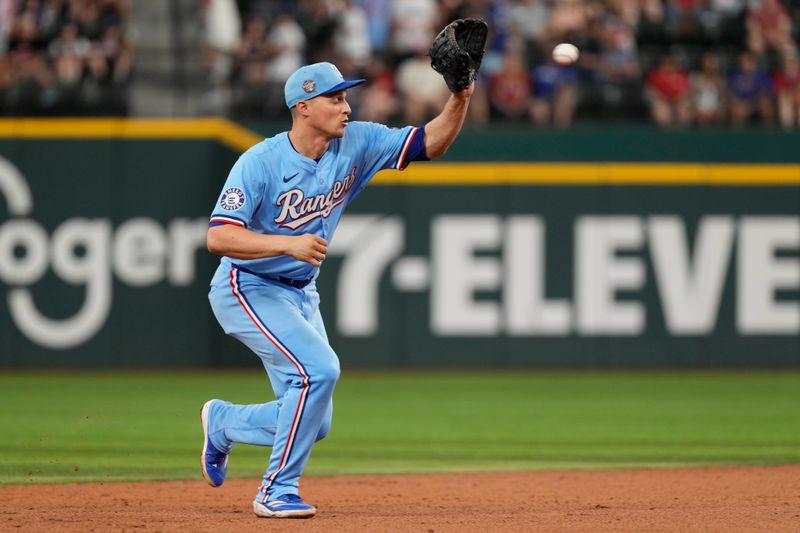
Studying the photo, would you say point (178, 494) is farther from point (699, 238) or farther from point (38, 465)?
point (699, 238)

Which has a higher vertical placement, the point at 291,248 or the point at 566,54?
the point at 566,54

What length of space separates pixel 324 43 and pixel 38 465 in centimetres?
778

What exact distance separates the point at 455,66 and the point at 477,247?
7.71m

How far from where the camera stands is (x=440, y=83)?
13.8 metres

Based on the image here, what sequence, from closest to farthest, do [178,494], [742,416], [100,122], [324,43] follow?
[178,494] → [742,416] → [100,122] → [324,43]

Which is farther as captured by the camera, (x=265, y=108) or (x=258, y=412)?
(x=265, y=108)

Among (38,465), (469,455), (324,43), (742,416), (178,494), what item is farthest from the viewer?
(324,43)

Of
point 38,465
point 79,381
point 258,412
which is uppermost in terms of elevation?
point 258,412

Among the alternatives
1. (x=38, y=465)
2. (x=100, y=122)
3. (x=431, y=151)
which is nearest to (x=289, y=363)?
(x=431, y=151)

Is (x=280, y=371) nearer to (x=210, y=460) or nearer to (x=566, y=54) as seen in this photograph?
(x=210, y=460)

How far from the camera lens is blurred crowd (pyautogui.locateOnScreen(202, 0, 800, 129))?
45.6ft

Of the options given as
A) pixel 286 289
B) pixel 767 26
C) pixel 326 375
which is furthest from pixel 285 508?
pixel 767 26

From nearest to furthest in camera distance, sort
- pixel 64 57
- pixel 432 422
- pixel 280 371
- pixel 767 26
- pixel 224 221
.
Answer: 1. pixel 224 221
2. pixel 280 371
3. pixel 432 422
4. pixel 64 57
5. pixel 767 26

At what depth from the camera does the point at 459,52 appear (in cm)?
576
